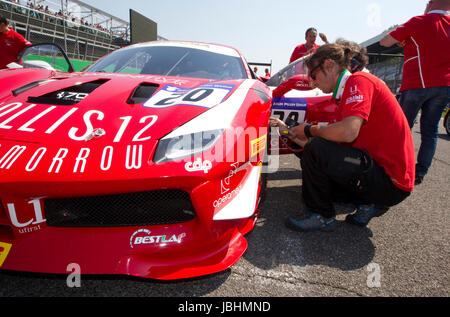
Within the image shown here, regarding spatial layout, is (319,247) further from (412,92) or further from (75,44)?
(75,44)

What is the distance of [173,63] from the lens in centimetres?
216

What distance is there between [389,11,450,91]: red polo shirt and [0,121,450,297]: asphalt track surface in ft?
3.78

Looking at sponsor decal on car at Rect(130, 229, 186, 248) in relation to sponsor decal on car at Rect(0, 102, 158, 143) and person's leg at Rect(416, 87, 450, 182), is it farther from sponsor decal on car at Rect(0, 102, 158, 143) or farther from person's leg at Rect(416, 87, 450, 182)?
person's leg at Rect(416, 87, 450, 182)

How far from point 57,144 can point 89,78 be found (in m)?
0.75

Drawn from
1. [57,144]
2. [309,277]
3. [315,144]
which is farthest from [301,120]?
[57,144]

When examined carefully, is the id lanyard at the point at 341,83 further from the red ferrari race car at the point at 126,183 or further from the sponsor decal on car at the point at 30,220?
the sponsor decal on car at the point at 30,220

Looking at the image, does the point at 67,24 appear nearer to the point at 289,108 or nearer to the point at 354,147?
the point at 289,108

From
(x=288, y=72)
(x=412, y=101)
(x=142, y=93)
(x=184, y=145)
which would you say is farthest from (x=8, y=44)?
(x=412, y=101)

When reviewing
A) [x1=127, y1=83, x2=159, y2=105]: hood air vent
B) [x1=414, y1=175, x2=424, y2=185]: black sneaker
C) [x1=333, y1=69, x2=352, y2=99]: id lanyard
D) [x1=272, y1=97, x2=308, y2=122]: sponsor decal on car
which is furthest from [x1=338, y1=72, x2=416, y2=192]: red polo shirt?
[x1=414, y1=175, x2=424, y2=185]: black sneaker

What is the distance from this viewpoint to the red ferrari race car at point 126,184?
3.32 ft

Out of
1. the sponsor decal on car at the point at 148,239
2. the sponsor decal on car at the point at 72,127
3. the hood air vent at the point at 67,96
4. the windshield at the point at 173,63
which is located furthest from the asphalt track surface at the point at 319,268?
the windshield at the point at 173,63

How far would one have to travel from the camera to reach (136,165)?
1.03 m

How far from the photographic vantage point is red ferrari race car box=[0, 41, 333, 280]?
1.01 meters

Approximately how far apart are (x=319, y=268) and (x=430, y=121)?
Result: 2.07m
